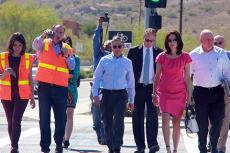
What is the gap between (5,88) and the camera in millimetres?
13188

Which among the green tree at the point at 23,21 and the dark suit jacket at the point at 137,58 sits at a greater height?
the dark suit jacket at the point at 137,58

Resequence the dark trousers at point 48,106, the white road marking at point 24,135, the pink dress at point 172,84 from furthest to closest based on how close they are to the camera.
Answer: the white road marking at point 24,135
the dark trousers at point 48,106
the pink dress at point 172,84

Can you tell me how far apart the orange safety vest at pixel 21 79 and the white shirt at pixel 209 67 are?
8.43 ft

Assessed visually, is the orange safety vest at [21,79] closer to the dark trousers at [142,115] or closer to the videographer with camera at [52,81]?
the videographer with camera at [52,81]

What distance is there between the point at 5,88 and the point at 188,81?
2.86m

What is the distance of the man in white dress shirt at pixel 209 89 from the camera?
42.6 ft

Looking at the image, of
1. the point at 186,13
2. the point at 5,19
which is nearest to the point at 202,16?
the point at 186,13

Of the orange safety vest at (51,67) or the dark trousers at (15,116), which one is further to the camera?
the orange safety vest at (51,67)

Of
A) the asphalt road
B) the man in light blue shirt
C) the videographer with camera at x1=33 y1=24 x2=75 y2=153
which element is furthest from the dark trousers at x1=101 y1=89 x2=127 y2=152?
the asphalt road

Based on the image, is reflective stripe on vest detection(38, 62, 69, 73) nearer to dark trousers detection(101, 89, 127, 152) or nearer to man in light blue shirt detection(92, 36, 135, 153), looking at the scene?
man in light blue shirt detection(92, 36, 135, 153)

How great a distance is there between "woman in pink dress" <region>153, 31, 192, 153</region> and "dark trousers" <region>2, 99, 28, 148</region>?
83.3 inches

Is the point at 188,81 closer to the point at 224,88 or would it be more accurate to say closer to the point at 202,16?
the point at 224,88

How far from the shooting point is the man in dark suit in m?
13.9

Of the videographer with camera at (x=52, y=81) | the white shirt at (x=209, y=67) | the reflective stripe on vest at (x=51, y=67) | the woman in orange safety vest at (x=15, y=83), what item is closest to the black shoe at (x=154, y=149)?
the white shirt at (x=209, y=67)
